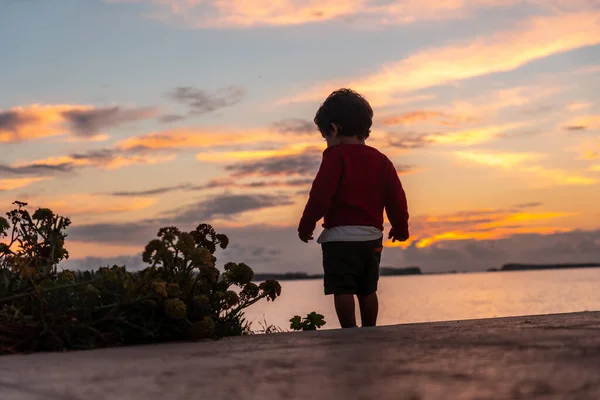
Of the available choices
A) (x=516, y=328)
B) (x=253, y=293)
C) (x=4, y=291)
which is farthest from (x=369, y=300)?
(x=4, y=291)

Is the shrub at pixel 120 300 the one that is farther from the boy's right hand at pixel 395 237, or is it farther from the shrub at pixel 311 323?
the boy's right hand at pixel 395 237

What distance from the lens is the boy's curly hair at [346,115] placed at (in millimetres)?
6289

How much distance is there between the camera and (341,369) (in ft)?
8.34

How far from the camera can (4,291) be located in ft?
14.2

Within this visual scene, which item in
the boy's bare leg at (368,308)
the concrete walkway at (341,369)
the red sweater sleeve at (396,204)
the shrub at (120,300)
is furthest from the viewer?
the red sweater sleeve at (396,204)

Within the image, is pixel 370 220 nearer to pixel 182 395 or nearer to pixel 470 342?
pixel 470 342

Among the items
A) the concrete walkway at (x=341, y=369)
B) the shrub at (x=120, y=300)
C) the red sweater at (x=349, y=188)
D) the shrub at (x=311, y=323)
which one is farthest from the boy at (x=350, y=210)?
the concrete walkway at (x=341, y=369)

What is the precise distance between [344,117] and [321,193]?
2.44 ft

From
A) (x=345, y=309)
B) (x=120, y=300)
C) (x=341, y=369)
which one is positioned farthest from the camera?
(x=345, y=309)

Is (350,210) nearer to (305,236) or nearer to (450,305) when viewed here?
(305,236)

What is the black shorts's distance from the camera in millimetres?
5938

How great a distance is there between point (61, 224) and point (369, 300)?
2.45 metres

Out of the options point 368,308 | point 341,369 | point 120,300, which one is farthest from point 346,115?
point 341,369

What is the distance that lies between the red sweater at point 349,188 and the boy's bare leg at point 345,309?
57cm
